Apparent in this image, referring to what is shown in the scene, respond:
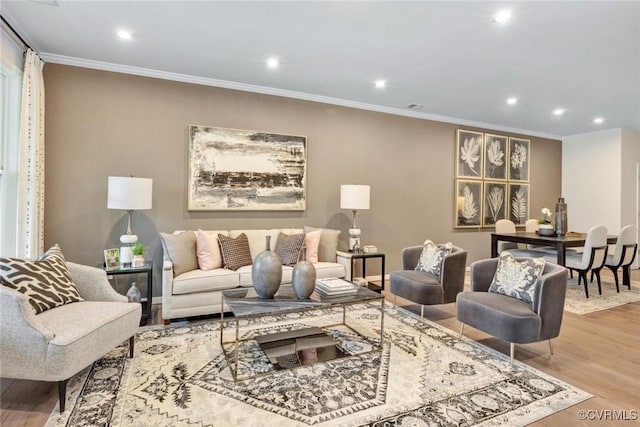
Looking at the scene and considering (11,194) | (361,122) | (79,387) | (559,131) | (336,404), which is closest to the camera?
(336,404)

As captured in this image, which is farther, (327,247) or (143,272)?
(327,247)

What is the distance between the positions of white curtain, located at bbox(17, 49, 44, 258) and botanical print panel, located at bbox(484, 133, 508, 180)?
6.46 metres

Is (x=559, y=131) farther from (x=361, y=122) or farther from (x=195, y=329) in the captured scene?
(x=195, y=329)

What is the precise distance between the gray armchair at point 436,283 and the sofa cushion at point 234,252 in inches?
67.3

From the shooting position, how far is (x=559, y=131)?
683cm

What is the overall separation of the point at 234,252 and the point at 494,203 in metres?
4.95

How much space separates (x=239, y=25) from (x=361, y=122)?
2.67m

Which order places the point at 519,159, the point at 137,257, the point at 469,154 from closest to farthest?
the point at 137,257 < the point at 469,154 < the point at 519,159

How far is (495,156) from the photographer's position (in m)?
6.41

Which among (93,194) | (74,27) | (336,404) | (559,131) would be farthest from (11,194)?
(559,131)

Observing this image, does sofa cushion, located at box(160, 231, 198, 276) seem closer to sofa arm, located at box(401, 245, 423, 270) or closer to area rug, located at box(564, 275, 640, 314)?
sofa arm, located at box(401, 245, 423, 270)

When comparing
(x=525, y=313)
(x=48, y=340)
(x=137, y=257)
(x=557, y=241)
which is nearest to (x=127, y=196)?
(x=137, y=257)

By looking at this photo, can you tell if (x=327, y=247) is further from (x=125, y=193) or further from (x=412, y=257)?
(x=125, y=193)

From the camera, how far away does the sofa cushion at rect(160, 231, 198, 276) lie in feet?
11.8
